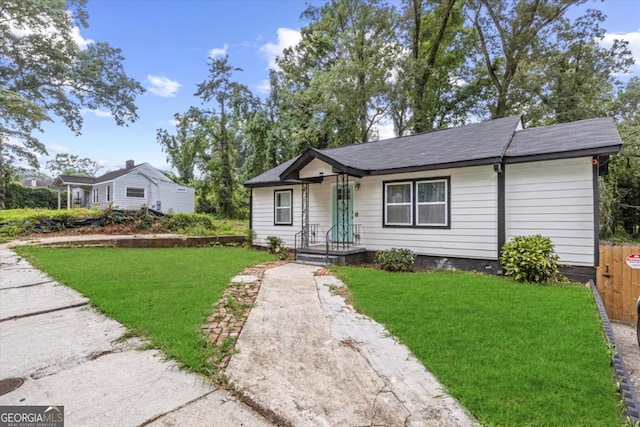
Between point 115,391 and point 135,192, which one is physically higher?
point 135,192

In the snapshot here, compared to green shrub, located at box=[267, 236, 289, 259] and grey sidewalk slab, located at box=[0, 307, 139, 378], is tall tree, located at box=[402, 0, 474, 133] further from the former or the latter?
grey sidewalk slab, located at box=[0, 307, 139, 378]

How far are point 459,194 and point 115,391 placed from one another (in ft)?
23.7

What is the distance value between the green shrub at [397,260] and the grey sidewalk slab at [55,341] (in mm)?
5676

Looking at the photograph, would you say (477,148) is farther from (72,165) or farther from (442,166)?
(72,165)

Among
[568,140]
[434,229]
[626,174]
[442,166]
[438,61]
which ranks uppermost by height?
[438,61]

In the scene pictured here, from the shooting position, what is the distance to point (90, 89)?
21.2 metres

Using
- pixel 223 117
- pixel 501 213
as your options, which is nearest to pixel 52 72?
pixel 223 117

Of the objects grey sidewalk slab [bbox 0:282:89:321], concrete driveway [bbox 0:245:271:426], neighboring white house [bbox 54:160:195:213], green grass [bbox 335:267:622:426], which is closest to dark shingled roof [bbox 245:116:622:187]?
green grass [bbox 335:267:622:426]

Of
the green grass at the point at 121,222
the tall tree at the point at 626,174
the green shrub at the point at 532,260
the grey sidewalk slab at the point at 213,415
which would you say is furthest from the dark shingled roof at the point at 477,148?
the tall tree at the point at 626,174

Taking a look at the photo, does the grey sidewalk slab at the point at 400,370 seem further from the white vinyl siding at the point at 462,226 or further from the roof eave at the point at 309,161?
the roof eave at the point at 309,161

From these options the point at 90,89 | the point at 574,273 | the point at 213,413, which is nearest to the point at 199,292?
the point at 213,413

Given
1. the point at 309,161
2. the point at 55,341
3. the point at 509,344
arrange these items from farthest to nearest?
the point at 309,161
the point at 55,341
the point at 509,344

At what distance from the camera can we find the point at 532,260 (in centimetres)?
621

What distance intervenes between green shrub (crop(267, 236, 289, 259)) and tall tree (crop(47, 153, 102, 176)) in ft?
156
